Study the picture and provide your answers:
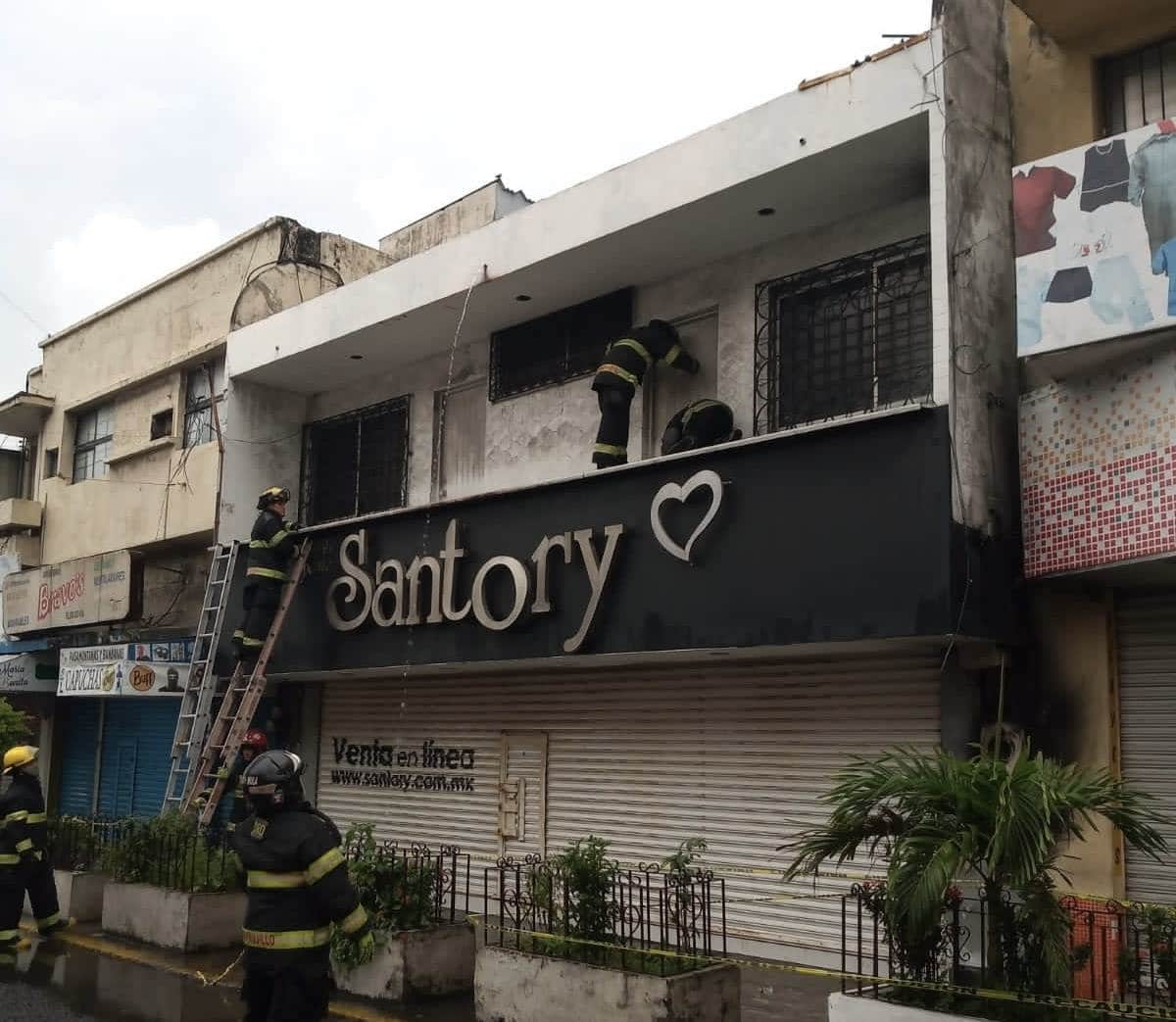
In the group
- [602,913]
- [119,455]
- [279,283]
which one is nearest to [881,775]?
[602,913]

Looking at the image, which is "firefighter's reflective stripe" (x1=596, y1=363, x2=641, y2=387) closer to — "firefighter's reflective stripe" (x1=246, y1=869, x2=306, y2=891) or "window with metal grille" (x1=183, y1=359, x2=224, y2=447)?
"firefighter's reflective stripe" (x1=246, y1=869, x2=306, y2=891)

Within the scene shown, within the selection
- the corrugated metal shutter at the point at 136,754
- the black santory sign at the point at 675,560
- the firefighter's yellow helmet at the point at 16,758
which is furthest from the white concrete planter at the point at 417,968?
the corrugated metal shutter at the point at 136,754

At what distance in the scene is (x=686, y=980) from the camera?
728cm

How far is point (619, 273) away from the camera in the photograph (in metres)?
12.4

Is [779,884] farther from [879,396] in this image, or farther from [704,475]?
[879,396]

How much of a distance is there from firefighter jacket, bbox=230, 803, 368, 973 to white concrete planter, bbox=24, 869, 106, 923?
687 centimetres

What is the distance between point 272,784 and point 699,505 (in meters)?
4.54

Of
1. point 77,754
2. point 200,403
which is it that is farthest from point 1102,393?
point 77,754

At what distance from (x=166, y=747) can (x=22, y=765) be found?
7096 mm

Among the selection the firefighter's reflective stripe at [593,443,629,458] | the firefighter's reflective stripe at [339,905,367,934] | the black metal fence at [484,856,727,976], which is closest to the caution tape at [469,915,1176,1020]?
the black metal fence at [484,856,727,976]

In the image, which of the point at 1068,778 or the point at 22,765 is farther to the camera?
the point at 22,765

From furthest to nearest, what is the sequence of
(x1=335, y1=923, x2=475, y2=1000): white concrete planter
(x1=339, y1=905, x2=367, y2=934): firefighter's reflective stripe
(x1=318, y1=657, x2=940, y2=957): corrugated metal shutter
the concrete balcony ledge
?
the concrete balcony ledge
(x1=318, y1=657, x2=940, y2=957): corrugated metal shutter
(x1=335, y1=923, x2=475, y2=1000): white concrete planter
(x1=339, y1=905, x2=367, y2=934): firefighter's reflective stripe

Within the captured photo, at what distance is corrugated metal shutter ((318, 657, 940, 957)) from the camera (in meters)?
10.0

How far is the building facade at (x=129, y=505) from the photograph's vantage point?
55.0 feet
